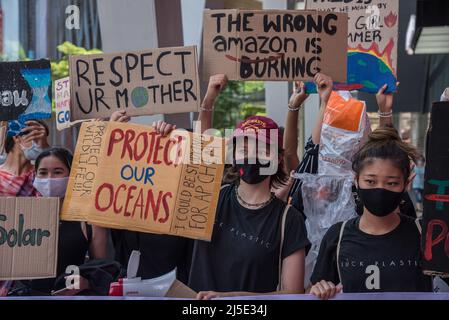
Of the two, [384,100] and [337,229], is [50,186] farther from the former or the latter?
[384,100]

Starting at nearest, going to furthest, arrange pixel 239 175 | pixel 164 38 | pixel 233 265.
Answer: pixel 233 265 < pixel 239 175 < pixel 164 38

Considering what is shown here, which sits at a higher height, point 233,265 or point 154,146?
point 154,146

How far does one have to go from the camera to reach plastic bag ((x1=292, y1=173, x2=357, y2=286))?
3.67m

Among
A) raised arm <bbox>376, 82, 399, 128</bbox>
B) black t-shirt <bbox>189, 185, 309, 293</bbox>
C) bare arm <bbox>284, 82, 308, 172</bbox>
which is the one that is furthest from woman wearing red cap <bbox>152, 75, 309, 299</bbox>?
raised arm <bbox>376, 82, 399, 128</bbox>

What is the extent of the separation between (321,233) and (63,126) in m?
1.62

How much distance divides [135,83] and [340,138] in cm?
117

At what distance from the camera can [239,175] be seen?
3086 mm

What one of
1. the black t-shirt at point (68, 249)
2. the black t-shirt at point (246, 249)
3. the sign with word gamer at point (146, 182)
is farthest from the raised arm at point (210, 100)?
the black t-shirt at point (68, 249)

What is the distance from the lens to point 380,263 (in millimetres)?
2730

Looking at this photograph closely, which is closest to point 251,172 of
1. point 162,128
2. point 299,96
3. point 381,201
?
point 162,128

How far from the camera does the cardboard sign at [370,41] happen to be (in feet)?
13.1
